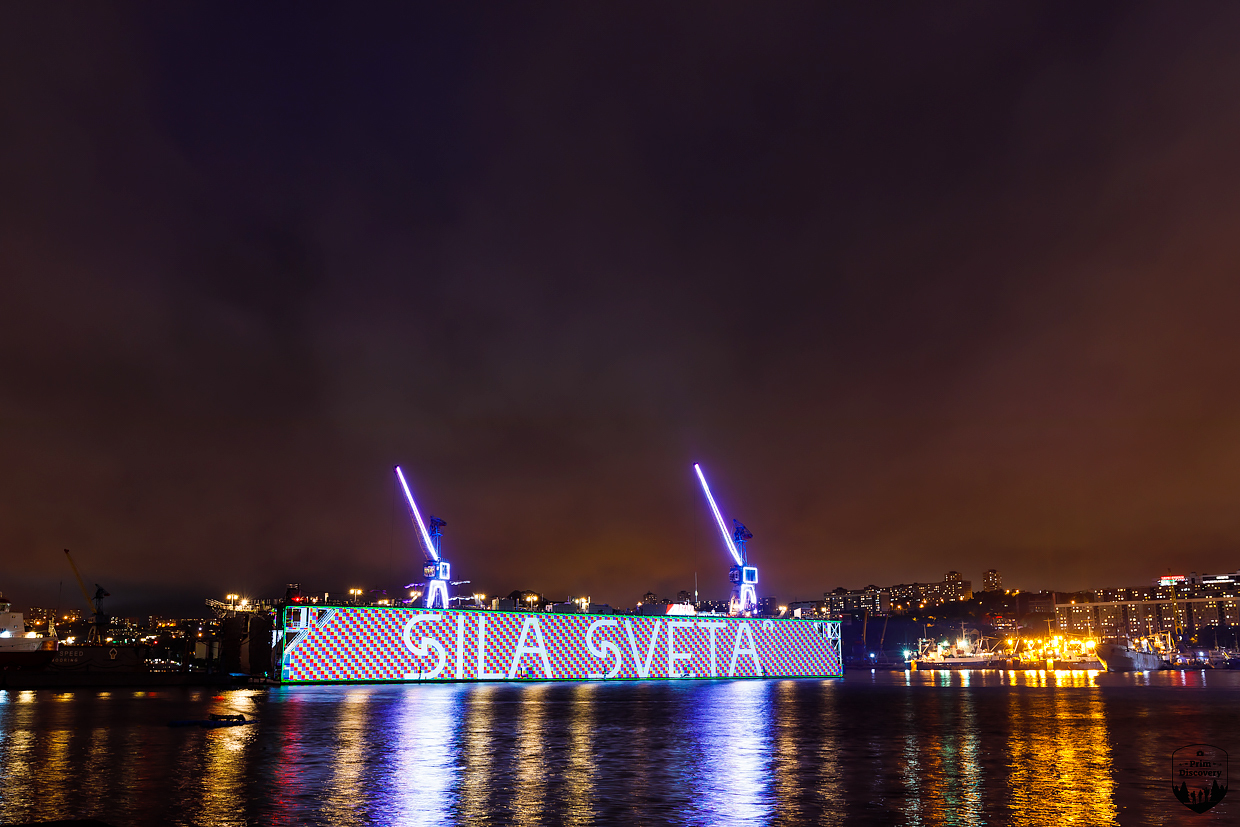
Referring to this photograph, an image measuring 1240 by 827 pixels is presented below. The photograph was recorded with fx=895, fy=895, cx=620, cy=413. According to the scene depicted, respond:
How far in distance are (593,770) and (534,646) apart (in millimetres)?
135809

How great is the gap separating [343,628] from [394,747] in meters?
108

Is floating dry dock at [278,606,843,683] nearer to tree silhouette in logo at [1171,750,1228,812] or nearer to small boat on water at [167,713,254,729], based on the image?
small boat on water at [167,713,254,729]

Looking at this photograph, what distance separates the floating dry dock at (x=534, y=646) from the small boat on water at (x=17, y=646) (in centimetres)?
3251

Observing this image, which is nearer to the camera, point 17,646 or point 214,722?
point 214,722

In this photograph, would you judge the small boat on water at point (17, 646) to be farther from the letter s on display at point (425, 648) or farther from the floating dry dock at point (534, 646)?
the letter s on display at point (425, 648)

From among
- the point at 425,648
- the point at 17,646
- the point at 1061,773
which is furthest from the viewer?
the point at 425,648

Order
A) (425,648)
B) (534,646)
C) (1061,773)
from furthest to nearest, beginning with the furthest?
(534,646)
(425,648)
(1061,773)

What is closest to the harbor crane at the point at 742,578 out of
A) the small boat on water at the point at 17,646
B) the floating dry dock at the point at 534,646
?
the floating dry dock at the point at 534,646

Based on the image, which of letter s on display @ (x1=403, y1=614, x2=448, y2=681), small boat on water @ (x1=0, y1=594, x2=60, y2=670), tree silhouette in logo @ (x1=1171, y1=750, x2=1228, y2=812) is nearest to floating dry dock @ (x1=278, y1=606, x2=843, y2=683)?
letter s on display @ (x1=403, y1=614, x2=448, y2=681)

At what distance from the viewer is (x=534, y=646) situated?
15888 centimetres

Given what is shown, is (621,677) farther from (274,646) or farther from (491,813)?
(491,813)

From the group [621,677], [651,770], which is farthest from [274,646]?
[651,770]

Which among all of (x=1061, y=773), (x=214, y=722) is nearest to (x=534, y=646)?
(x=214, y=722)

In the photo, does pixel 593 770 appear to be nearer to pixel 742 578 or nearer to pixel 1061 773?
pixel 1061 773
